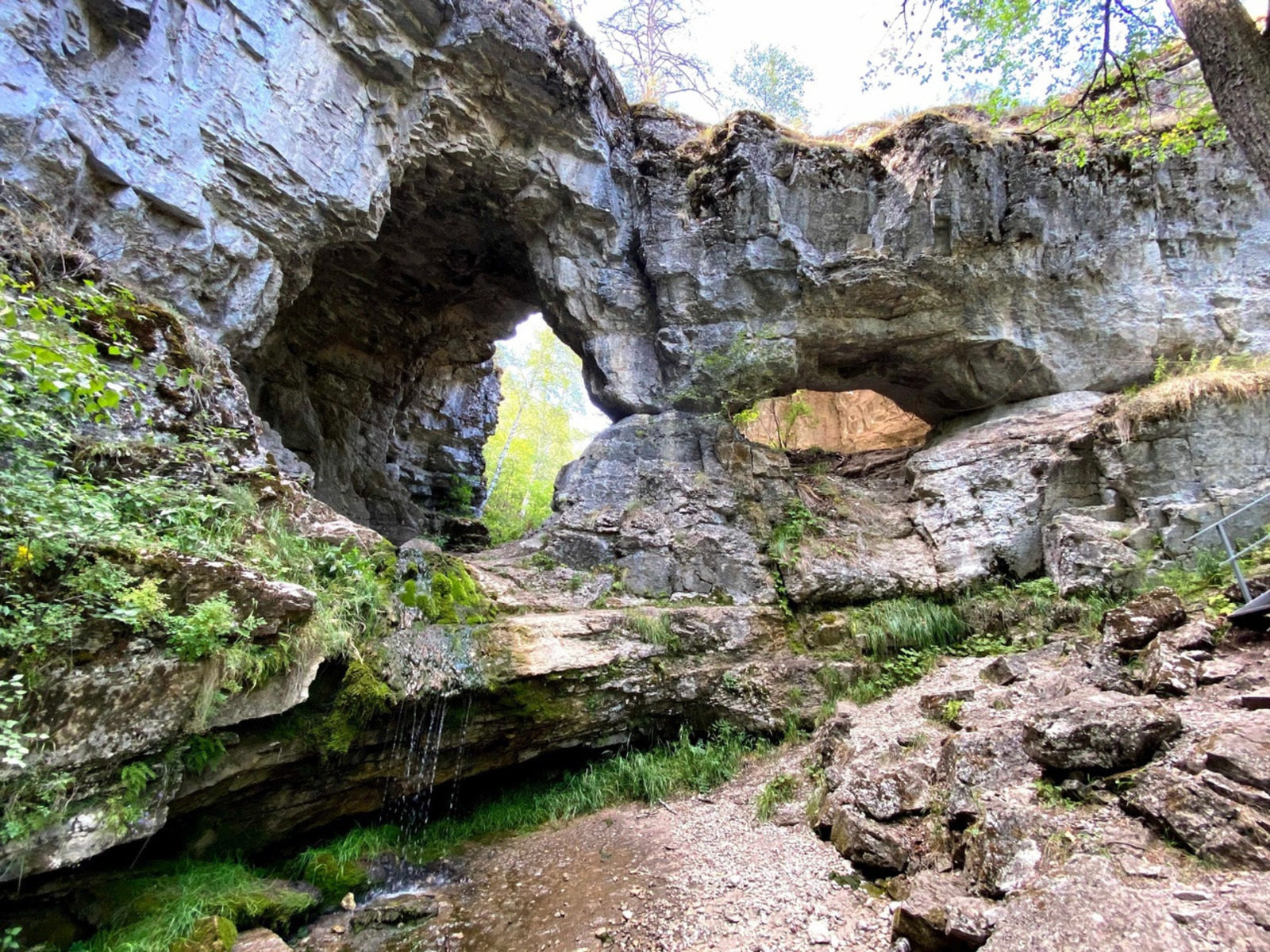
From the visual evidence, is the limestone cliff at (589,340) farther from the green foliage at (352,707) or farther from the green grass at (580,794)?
the green grass at (580,794)

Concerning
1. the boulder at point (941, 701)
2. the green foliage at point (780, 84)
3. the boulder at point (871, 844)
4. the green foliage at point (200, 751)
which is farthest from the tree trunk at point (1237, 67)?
the green foliage at point (780, 84)

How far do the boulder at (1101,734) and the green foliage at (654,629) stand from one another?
12.4ft

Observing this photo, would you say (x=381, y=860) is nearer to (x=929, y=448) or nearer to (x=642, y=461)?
(x=642, y=461)

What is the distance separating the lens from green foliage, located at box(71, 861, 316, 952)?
12.6ft

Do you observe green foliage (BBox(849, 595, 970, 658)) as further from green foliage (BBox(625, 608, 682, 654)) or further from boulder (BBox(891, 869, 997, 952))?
boulder (BBox(891, 869, 997, 952))

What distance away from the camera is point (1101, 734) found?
3.98m

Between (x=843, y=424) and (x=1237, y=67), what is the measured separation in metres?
12.1

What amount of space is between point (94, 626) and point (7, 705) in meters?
0.50

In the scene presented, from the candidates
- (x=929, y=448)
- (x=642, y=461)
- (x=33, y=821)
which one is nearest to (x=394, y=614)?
(x=33, y=821)

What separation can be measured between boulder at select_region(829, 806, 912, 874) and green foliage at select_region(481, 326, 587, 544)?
584 inches

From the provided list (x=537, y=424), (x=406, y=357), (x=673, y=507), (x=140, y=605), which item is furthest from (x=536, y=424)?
(x=140, y=605)

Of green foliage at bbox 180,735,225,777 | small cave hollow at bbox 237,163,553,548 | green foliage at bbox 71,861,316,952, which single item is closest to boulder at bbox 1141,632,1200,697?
green foliage at bbox 71,861,316,952

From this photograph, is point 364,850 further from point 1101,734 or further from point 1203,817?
point 1203,817

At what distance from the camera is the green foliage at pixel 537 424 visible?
64.3 feet
